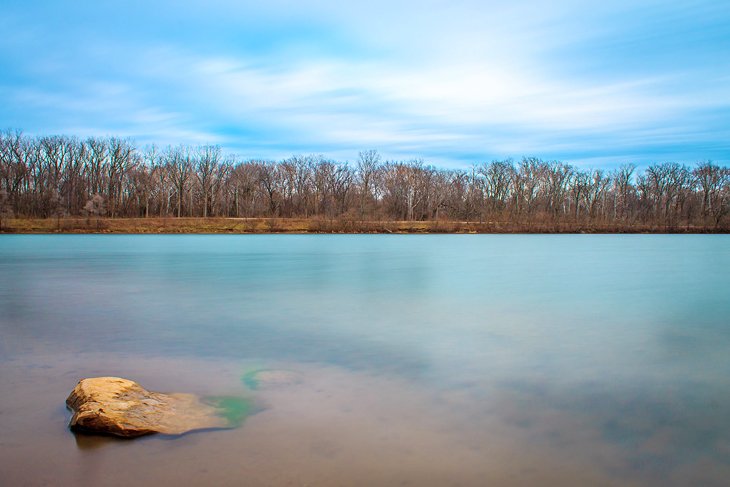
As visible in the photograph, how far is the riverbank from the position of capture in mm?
54750

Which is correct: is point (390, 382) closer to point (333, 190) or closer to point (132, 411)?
point (132, 411)

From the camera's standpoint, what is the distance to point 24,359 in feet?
20.6

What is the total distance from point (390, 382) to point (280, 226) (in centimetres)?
5521

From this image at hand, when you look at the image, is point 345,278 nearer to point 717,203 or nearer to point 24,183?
point 24,183

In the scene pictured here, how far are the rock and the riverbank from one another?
5409cm

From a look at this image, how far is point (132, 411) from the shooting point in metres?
4.38

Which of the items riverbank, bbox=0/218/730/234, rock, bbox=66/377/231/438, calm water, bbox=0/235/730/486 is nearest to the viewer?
calm water, bbox=0/235/730/486

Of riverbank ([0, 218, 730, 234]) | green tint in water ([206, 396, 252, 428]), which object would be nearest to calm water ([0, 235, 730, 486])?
green tint in water ([206, 396, 252, 428])

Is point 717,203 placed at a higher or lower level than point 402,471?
higher

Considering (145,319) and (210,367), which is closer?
(210,367)

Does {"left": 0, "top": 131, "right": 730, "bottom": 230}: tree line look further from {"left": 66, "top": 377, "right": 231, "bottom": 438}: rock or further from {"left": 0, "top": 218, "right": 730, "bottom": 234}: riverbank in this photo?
{"left": 66, "top": 377, "right": 231, "bottom": 438}: rock

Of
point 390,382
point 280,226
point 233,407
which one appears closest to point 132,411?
point 233,407

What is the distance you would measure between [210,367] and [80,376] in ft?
4.16

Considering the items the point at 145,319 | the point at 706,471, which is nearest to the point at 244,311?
→ the point at 145,319
